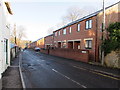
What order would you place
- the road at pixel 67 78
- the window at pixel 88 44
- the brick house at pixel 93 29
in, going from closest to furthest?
1. the road at pixel 67 78
2. the brick house at pixel 93 29
3. the window at pixel 88 44

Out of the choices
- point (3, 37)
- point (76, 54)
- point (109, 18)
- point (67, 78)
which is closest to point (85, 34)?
point (76, 54)

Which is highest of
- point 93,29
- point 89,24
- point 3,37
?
point 89,24

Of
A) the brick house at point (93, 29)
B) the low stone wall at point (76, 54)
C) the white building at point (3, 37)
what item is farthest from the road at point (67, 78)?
the brick house at point (93, 29)

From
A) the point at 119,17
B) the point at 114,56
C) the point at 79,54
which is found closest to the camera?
the point at 114,56

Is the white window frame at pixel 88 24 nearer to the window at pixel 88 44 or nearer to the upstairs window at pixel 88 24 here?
the upstairs window at pixel 88 24

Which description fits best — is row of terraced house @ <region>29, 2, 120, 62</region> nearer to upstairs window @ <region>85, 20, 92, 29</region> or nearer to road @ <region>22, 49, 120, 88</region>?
upstairs window @ <region>85, 20, 92, 29</region>

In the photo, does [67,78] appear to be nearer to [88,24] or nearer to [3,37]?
[3,37]

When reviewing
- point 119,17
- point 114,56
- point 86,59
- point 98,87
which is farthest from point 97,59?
point 98,87

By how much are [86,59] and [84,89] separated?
469 inches

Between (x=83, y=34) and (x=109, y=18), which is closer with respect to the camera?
(x=109, y=18)

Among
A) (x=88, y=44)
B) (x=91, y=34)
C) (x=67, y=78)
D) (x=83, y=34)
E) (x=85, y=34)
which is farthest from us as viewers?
(x=83, y=34)

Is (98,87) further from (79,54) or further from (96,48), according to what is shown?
(79,54)

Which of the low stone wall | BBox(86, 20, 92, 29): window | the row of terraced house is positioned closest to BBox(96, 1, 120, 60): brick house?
the row of terraced house

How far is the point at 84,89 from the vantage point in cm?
682
